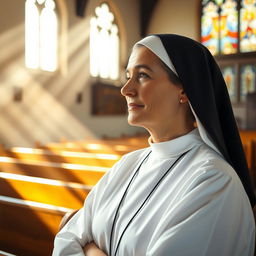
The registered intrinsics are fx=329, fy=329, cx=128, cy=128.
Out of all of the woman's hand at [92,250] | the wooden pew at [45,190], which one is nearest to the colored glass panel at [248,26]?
the wooden pew at [45,190]

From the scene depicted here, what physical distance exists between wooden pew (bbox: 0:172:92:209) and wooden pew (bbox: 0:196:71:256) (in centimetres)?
27

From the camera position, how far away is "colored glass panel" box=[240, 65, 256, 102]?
1120 cm

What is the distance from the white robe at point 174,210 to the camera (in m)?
1.07

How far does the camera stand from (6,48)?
7340 mm

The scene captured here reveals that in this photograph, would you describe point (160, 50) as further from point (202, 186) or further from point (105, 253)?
point (105, 253)

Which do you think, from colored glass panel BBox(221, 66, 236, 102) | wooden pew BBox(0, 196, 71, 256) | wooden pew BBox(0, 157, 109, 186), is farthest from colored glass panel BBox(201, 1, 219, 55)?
wooden pew BBox(0, 196, 71, 256)

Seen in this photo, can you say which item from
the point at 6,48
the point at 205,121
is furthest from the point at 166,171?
the point at 6,48

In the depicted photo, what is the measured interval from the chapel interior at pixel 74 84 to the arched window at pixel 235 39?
0.03 metres

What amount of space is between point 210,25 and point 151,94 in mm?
11478

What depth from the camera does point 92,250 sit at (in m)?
1.41

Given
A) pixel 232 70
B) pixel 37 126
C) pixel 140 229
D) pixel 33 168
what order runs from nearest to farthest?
pixel 140 229 < pixel 33 168 < pixel 37 126 < pixel 232 70

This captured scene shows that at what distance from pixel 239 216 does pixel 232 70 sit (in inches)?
439

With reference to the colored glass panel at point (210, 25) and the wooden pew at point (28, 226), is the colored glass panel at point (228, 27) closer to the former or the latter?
the colored glass panel at point (210, 25)

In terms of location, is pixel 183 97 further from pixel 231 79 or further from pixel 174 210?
pixel 231 79
